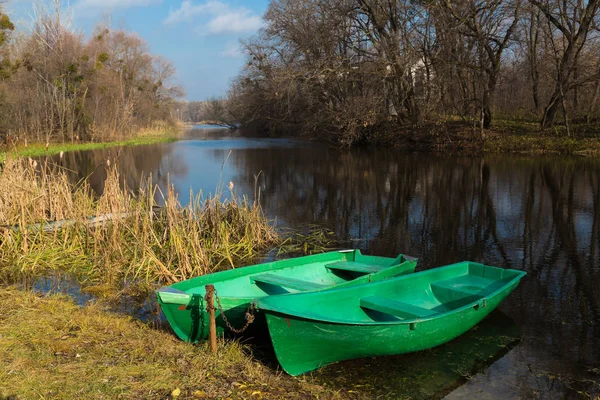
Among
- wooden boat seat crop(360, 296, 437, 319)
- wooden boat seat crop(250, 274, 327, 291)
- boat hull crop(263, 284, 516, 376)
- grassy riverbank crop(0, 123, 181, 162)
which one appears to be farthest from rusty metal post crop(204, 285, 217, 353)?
grassy riverbank crop(0, 123, 181, 162)

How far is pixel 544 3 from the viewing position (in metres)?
23.9

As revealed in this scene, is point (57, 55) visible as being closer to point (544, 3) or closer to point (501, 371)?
point (544, 3)

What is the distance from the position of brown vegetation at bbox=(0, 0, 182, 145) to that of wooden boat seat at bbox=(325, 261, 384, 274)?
20.0 m

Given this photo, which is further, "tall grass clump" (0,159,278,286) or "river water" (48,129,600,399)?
"tall grass clump" (0,159,278,286)

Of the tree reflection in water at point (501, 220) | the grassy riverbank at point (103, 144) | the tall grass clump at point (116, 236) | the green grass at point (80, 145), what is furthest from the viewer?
the green grass at point (80, 145)

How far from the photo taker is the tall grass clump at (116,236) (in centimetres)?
710

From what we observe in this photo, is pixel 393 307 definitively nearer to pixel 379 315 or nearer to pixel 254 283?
pixel 379 315

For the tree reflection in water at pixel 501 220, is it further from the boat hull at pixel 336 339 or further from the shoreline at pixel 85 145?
the shoreline at pixel 85 145

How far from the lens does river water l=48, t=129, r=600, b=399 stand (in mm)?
4652

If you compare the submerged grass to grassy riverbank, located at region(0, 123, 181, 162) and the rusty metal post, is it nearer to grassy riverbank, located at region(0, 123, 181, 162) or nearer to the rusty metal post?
the rusty metal post

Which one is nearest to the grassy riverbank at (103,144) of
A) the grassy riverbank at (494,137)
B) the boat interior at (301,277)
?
the boat interior at (301,277)

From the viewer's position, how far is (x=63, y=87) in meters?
30.1

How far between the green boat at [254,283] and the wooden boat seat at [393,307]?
0.38 m

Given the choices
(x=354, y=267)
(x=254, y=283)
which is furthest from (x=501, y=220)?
(x=254, y=283)
